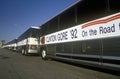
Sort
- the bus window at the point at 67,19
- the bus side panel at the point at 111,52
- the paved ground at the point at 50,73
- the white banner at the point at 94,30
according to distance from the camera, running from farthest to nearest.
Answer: the bus window at the point at 67,19 → the paved ground at the point at 50,73 → the white banner at the point at 94,30 → the bus side panel at the point at 111,52

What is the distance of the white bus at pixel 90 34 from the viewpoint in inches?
239

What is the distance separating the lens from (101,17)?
686 centimetres

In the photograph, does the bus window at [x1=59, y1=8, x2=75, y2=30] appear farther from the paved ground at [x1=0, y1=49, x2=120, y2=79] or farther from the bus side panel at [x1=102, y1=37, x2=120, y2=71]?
the bus side panel at [x1=102, y1=37, x2=120, y2=71]

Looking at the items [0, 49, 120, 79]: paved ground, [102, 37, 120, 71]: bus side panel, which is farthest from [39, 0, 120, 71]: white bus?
[0, 49, 120, 79]: paved ground

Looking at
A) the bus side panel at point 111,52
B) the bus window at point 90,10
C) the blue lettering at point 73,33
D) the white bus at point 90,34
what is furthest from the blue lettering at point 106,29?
the blue lettering at point 73,33

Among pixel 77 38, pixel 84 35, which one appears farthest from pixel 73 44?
pixel 84 35

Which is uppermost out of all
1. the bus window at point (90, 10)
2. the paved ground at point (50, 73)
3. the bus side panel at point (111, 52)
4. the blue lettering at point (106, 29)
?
the bus window at point (90, 10)

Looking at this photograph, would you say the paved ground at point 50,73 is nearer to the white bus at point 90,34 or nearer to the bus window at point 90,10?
the white bus at point 90,34

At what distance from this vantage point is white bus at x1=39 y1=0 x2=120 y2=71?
606 cm

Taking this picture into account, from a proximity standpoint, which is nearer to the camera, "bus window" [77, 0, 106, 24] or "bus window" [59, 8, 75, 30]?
"bus window" [77, 0, 106, 24]

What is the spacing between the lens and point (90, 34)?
7.48 meters

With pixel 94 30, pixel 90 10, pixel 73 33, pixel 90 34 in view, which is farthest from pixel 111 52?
pixel 73 33

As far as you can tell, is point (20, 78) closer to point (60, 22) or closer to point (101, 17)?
point (101, 17)

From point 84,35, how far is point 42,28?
8222 mm
